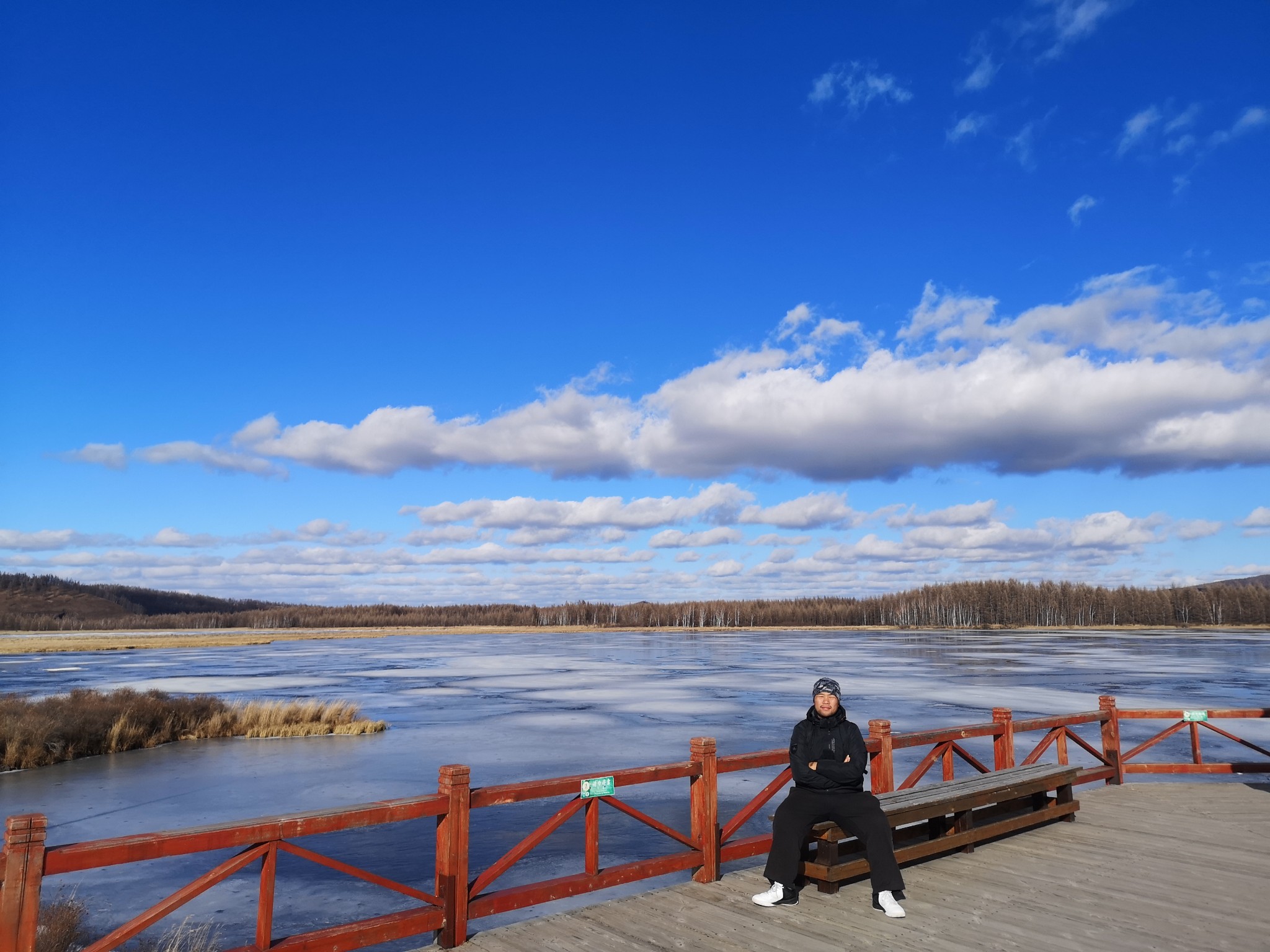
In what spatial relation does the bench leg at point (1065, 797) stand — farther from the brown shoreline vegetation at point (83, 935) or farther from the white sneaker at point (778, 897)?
the brown shoreline vegetation at point (83, 935)

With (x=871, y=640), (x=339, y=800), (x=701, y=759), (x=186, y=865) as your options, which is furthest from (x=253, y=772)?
(x=871, y=640)

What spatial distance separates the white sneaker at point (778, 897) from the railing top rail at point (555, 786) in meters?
1.24

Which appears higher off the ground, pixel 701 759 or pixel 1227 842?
pixel 701 759

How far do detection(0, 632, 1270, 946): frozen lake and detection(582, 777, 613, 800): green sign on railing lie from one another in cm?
318

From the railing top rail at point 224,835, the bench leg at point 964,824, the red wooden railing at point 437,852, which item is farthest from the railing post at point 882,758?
the railing top rail at point 224,835

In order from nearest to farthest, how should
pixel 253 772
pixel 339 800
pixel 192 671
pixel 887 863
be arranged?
pixel 887 863 → pixel 339 800 → pixel 253 772 → pixel 192 671

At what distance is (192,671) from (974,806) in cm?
5370

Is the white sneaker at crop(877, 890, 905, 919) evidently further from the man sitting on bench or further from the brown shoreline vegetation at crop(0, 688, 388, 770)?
the brown shoreline vegetation at crop(0, 688, 388, 770)

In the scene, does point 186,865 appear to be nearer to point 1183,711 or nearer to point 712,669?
point 1183,711

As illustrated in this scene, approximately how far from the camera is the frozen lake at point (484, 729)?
12617mm

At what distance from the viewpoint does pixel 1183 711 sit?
13.7 meters

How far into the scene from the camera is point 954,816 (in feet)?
29.4

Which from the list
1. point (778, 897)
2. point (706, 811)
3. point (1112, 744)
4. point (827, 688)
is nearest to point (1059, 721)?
point (1112, 744)

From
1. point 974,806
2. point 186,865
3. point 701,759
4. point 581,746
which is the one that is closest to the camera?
point 701,759
